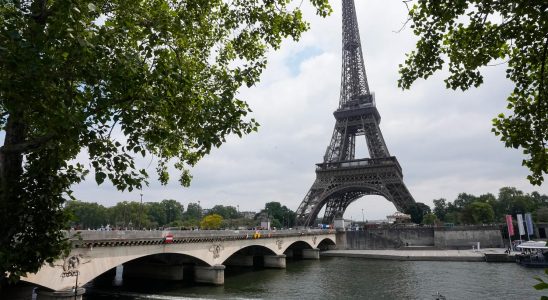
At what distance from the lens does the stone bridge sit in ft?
68.8

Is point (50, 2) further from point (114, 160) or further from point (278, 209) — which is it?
point (278, 209)

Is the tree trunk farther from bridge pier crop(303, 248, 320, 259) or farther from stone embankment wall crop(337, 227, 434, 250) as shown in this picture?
stone embankment wall crop(337, 227, 434, 250)

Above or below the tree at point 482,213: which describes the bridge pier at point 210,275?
below

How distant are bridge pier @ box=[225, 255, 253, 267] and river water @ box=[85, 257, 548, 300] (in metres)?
6.23

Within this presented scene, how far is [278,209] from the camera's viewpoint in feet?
479

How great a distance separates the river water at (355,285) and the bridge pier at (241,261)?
623 centimetres

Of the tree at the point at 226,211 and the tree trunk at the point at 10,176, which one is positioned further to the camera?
the tree at the point at 226,211

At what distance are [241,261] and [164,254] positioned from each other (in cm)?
1692

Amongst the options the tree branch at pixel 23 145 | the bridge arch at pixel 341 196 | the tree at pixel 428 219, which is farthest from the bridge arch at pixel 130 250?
the tree at pixel 428 219

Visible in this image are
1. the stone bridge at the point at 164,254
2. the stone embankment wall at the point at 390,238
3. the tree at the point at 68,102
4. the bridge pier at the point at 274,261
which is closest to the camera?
the tree at the point at 68,102

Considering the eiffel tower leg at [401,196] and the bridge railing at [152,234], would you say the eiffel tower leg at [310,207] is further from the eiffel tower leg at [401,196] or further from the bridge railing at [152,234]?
the bridge railing at [152,234]

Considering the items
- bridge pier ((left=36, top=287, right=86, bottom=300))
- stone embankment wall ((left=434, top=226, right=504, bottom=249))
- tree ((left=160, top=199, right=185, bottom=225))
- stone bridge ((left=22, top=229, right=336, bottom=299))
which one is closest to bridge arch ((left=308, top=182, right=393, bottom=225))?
stone embankment wall ((left=434, top=226, right=504, bottom=249))

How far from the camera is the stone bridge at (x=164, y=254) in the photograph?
68.8 feet

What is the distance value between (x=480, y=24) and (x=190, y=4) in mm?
6885
